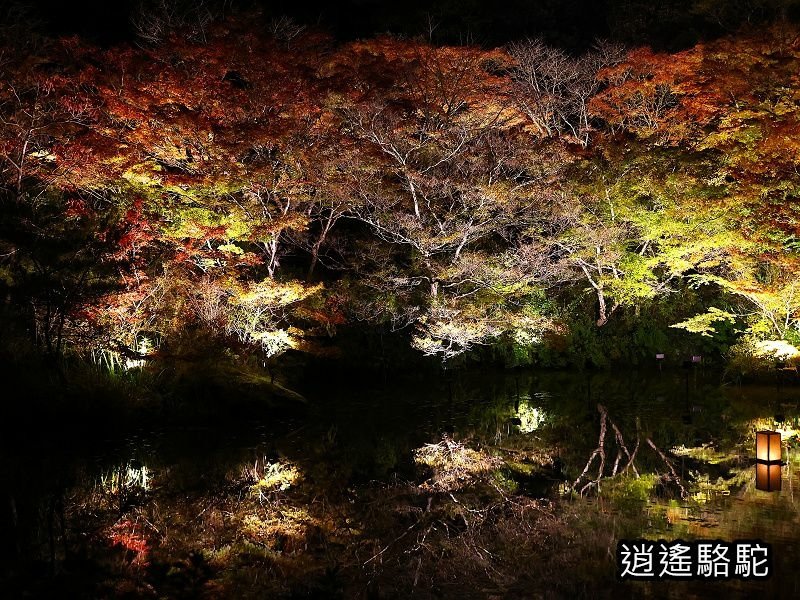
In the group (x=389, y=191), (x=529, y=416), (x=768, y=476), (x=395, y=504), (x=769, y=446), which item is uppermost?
(x=389, y=191)

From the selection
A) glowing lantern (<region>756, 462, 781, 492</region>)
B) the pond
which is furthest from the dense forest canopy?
glowing lantern (<region>756, 462, 781, 492</region>)

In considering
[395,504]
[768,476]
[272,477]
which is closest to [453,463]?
[395,504]

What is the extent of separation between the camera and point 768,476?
7.34 m

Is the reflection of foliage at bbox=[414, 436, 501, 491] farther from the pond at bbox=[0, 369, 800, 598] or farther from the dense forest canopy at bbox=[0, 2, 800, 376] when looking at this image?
the dense forest canopy at bbox=[0, 2, 800, 376]

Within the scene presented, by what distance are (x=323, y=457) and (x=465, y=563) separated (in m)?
4.21

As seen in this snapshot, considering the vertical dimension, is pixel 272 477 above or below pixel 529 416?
below

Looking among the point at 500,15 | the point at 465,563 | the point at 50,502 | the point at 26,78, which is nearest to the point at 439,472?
the point at 465,563

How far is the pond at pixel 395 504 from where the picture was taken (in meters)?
5.20

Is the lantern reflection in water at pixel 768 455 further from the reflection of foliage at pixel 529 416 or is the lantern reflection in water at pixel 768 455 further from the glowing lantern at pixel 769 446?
the reflection of foliage at pixel 529 416

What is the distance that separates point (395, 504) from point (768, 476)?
4148 millimetres

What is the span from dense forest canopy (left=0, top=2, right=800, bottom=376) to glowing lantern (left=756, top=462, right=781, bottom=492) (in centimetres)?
746

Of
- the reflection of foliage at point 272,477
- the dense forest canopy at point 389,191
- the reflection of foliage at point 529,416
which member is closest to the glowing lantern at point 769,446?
the reflection of foliage at point 529,416

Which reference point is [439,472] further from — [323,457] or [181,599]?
[181,599]

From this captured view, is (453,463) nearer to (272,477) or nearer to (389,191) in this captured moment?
(272,477)
